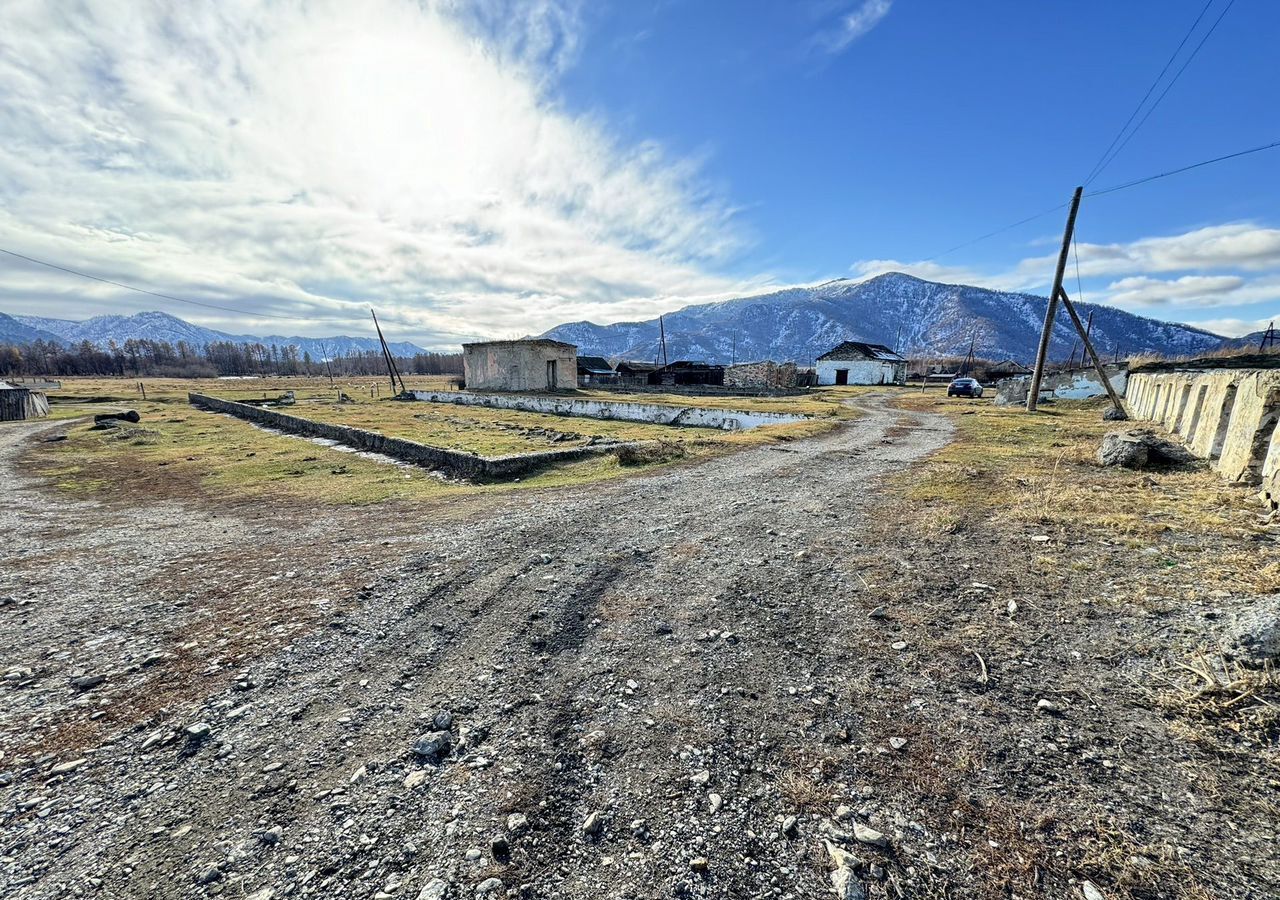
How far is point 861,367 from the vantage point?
2298 inches

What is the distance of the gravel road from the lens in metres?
2.33

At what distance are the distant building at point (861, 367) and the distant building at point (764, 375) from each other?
12113 millimetres

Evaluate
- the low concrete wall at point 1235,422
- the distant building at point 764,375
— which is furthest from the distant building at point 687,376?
the low concrete wall at point 1235,422

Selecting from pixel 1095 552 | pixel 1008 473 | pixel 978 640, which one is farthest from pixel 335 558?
pixel 1008 473

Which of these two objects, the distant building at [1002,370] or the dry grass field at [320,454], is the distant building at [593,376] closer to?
the dry grass field at [320,454]

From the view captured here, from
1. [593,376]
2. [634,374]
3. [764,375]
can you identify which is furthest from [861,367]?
[593,376]

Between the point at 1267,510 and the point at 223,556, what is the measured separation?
13017 mm

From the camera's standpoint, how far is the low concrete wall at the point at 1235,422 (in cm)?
652

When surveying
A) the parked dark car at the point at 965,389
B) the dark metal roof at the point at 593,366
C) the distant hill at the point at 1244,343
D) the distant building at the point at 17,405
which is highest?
the distant hill at the point at 1244,343

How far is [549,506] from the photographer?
842cm

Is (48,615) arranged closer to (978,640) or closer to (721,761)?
(721,761)

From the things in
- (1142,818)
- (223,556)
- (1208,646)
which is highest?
(1208,646)

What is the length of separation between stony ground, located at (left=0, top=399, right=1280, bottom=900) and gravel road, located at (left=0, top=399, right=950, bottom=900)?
0.07ft

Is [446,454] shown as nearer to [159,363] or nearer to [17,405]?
[17,405]
